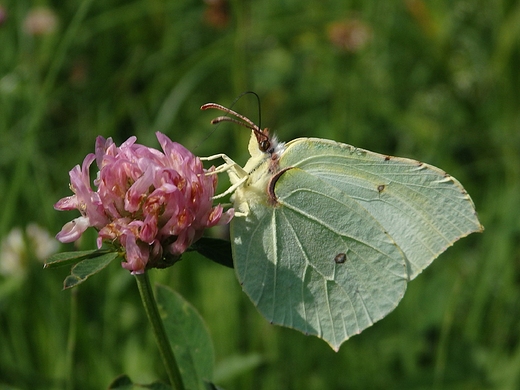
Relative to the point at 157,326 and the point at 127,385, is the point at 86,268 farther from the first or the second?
the point at 127,385

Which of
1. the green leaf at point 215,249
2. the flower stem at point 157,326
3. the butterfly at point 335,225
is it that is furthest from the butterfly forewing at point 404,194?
the flower stem at point 157,326

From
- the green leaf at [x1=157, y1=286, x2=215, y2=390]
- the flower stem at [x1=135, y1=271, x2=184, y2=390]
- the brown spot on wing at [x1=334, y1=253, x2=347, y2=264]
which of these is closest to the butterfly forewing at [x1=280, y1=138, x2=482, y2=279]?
the brown spot on wing at [x1=334, y1=253, x2=347, y2=264]

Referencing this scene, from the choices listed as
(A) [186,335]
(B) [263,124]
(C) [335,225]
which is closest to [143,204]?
(A) [186,335]

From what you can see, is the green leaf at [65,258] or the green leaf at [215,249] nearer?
the green leaf at [65,258]

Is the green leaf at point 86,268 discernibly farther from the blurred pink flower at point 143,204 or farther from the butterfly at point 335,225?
the butterfly at point 335,225

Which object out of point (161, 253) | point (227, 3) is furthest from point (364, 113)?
point (161, 253)

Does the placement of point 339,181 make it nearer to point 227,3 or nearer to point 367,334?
point 367,334

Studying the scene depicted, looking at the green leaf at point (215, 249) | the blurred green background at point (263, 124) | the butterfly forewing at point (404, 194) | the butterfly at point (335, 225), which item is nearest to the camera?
the green leaf at point (215, 249)

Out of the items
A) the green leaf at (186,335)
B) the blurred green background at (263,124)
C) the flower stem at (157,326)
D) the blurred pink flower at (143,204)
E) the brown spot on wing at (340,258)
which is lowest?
the blurred green background at (263,124)
